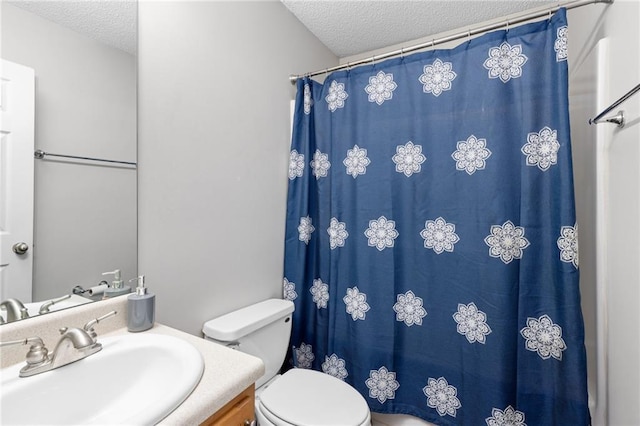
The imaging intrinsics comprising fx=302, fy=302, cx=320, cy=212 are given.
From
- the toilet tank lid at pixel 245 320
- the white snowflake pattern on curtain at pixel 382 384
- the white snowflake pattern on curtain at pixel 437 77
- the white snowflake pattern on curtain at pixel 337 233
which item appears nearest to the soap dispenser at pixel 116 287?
the toilet tank lid at pixel 245 320

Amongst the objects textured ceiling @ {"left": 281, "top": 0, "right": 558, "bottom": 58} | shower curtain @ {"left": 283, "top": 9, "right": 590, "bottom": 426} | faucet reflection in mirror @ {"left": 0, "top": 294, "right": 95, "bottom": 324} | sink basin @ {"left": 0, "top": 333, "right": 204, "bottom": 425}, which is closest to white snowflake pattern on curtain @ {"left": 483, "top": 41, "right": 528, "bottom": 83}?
shower curtain @ {"left": 283, "top": 9, "right": 590, "bottom": 426}

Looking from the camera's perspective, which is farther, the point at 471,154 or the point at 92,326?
the point at 471,154

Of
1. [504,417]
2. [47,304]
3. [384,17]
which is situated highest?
[384,17]

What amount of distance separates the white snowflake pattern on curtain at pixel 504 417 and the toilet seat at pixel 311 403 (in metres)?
0.57

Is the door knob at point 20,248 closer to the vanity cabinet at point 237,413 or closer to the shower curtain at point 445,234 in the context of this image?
the vanity cabinet at point 237,413

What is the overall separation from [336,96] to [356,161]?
0.40 m

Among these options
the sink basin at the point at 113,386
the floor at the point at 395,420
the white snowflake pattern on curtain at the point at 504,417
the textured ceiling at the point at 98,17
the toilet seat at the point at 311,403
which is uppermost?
the textured ceiling at the point at 98,17

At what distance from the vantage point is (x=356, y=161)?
5.31 feet

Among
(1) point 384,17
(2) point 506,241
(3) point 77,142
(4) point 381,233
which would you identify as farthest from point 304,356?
(1) point 384,17

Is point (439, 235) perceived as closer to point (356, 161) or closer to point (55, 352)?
point (356, 161)

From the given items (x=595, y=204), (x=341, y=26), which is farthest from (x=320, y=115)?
(x=595, y=204)

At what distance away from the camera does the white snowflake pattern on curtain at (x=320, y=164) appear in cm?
173

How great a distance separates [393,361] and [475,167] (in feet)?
3.34

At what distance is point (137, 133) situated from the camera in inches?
41.4
